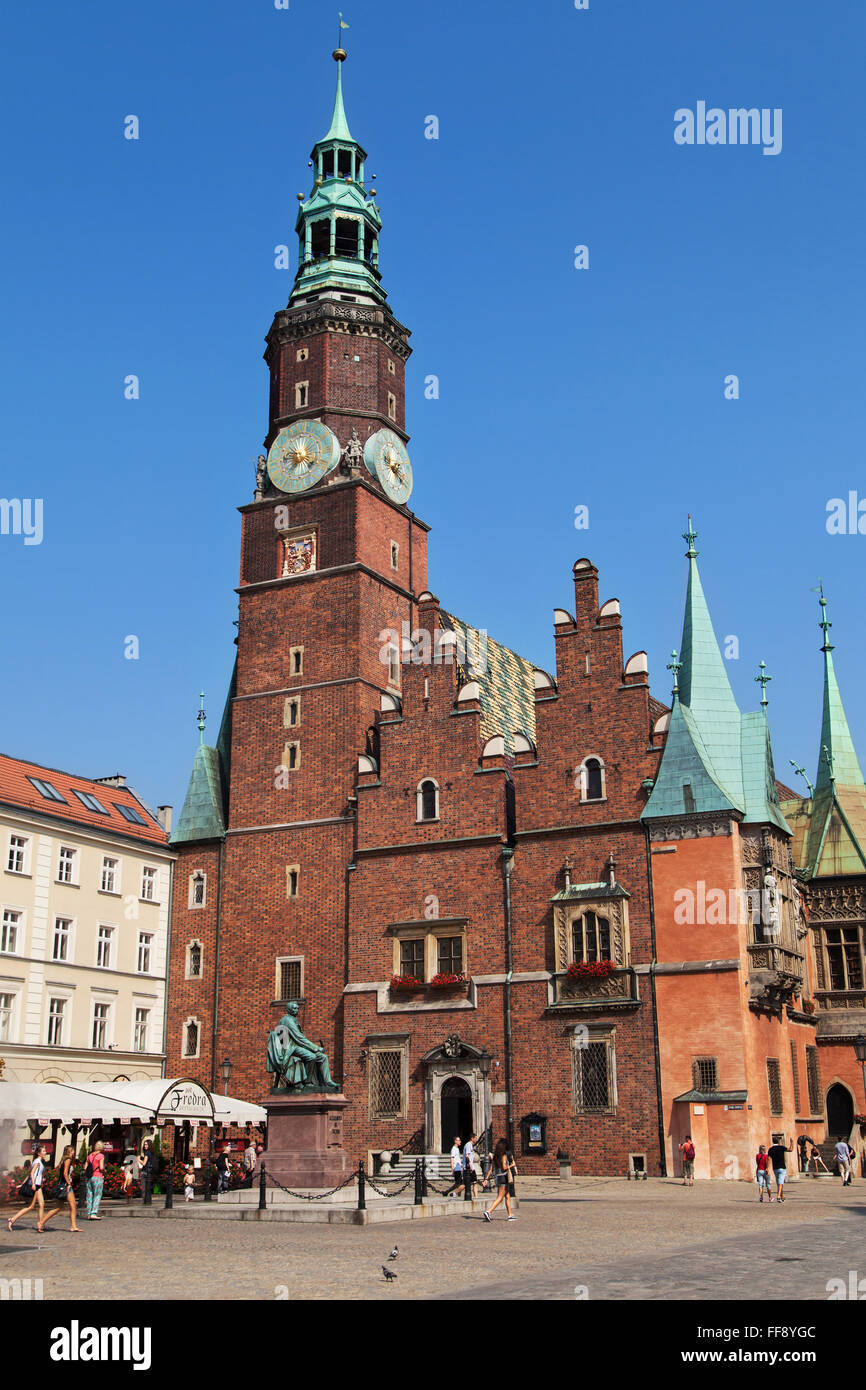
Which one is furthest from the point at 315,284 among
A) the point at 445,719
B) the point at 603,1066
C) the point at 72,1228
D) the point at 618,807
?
the point at 72,1228

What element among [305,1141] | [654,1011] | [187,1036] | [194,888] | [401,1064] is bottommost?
[305,1141]

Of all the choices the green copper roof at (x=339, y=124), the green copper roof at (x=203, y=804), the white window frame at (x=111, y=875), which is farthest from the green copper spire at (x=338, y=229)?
the white window frame at (x=111, y=875)

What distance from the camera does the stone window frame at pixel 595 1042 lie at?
120 feet

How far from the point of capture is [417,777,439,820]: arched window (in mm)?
41812

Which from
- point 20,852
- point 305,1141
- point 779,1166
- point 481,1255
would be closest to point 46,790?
point 20,852

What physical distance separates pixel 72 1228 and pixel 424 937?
1922 centimetres

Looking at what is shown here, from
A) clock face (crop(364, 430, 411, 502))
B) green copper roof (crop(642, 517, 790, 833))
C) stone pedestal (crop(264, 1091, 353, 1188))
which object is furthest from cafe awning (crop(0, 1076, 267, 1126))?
clock face (crop(364, 430, 411, 502))

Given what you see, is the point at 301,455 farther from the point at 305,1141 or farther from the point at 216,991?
the point at 305,1141

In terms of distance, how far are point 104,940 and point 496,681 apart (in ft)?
53.6

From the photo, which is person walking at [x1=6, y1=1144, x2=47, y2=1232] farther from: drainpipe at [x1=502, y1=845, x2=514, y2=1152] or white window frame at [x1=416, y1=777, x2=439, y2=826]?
white window frame at [x1=416, y1=777, x2=439, y2=826]

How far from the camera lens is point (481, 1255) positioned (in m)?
17.2

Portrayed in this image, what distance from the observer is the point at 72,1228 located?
22547mm

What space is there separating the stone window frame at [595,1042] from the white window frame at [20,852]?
16823 mm
